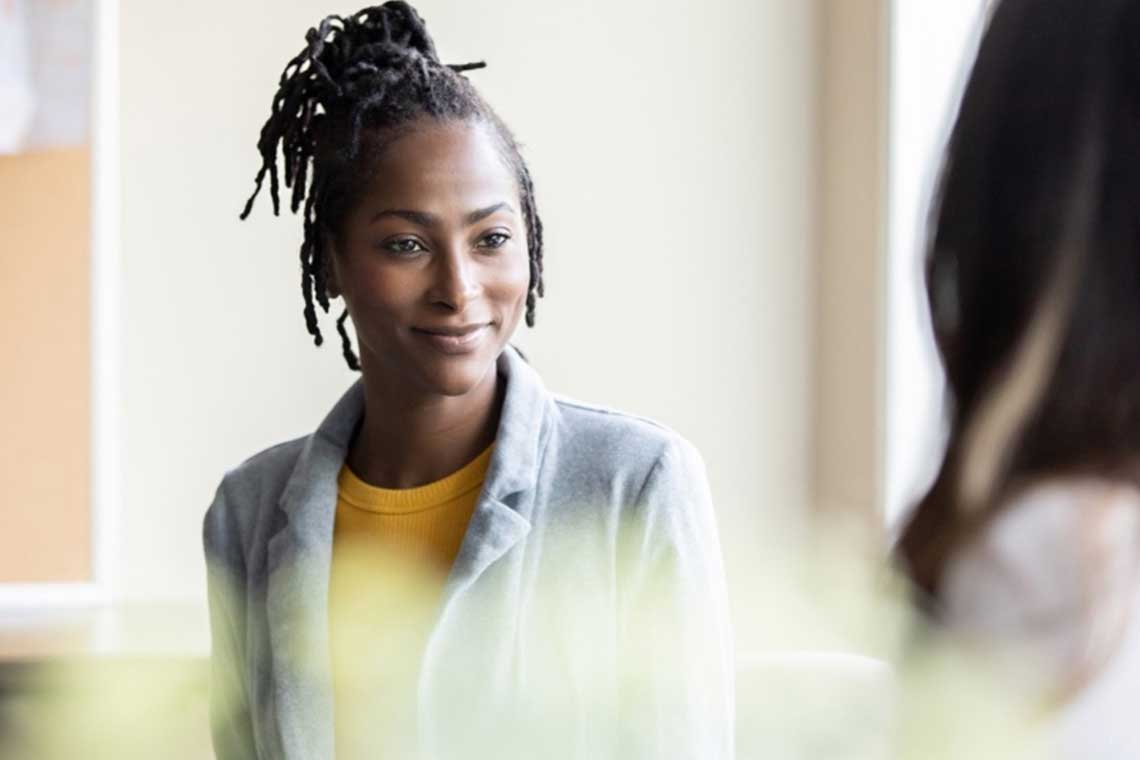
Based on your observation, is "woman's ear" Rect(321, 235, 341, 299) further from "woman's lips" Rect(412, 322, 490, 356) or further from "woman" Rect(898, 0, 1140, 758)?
"woman" Rect(898, 0, 1140, 758)

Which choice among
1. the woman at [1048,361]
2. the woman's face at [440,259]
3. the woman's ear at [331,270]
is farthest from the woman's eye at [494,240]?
the woman at [1048,361]

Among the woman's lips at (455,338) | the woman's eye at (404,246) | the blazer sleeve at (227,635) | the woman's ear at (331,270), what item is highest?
the woman's eye at (404,246)

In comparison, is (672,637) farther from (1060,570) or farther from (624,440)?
(1060,570)

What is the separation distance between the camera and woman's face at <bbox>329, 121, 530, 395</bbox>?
0.78 meters

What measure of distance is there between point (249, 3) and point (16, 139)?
0.23 metres

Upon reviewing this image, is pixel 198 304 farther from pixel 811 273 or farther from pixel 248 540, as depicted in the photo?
pixel 811 273

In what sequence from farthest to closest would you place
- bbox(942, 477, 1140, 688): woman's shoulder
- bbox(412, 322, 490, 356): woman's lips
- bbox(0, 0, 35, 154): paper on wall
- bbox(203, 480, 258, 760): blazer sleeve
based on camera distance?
1. bbox(0, 0, 35, 154): paper on wall
2. bbox(203, 480, 258, 760): blazer sleeve
3. bbox(412, 322, 490, 356): woman's lips
4. bbox(942, 477, 1140, 688): woman's shoulder

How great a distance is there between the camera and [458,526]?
837 mm

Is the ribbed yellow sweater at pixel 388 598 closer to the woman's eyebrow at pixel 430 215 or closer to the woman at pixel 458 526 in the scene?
the woman at pixel 458 526

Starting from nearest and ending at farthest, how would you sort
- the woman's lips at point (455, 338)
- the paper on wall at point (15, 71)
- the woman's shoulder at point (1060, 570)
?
the woman's shoulder at point (1060, 570)
the woman's lips at point (455, 338)
the paper on wall at point (15, 71)

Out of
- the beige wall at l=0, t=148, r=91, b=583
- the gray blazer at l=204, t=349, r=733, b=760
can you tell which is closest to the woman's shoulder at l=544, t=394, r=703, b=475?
the gray blazer at l=204, t=349, r=733, b=760

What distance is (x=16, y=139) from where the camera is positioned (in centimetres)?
123

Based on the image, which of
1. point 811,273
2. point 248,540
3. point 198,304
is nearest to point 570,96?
point 811,273

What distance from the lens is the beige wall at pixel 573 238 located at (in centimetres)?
128
